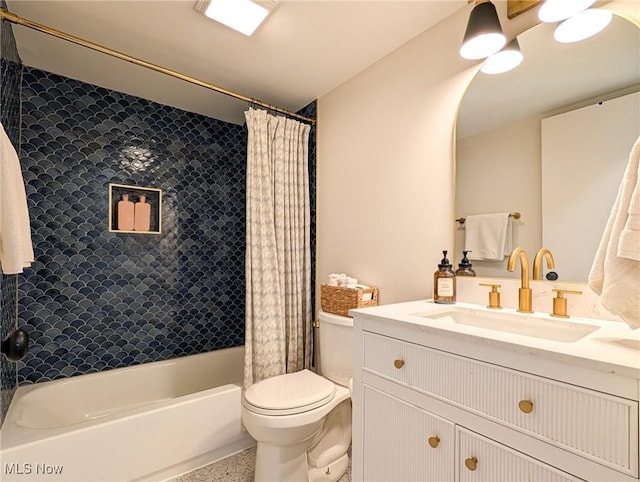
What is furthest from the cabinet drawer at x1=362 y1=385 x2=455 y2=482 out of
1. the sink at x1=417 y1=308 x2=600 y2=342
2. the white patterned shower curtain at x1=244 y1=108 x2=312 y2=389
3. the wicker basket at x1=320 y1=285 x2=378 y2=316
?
the white patterned shower curtain at x1=244 y1=108 x2=312 y2=389

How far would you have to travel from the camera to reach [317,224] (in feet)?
7.97

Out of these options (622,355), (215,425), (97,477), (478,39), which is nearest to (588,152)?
(478,39)

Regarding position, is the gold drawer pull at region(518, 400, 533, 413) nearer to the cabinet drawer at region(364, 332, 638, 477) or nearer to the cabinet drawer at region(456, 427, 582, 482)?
the cabinet drawer at region(364, 332, 638, 477)

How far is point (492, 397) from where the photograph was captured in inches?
33.3

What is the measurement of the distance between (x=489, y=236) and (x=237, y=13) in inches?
61.3

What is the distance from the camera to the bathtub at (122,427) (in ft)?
4.68

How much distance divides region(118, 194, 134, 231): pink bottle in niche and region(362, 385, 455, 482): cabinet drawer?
78.1 inches

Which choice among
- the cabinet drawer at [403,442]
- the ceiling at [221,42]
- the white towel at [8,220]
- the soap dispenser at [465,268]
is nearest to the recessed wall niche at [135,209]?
the ceiling at [221,42]

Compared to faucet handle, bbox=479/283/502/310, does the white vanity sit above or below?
below

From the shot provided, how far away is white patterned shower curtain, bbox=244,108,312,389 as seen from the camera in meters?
2.06

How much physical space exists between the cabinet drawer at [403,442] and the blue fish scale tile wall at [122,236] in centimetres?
183

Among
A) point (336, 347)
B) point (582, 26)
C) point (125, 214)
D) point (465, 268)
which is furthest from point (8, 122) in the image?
point (582, 26)

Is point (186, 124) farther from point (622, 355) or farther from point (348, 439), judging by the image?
point (622, 355)

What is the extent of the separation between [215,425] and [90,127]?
2.07m
